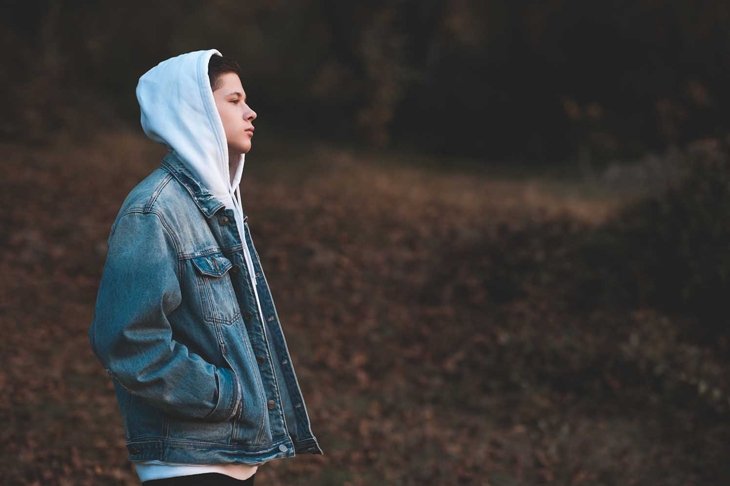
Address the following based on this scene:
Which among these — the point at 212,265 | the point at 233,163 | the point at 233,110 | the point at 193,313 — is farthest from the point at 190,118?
the point at 193,313

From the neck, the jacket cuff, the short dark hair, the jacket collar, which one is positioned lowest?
the jacket cuff

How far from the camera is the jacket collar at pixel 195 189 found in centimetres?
257

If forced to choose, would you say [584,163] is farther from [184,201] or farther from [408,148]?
[184,201]

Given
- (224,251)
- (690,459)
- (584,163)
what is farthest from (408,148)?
(224,251)

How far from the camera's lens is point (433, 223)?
955cm

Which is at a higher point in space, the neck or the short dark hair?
the short dark hair

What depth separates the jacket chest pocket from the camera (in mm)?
2504

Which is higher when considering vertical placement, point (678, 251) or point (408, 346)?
point (678, 251)

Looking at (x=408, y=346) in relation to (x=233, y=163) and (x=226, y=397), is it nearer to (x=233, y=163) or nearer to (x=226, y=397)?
(x=233, y=163)

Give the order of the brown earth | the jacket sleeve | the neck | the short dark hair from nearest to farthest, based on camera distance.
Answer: the jacket sleeve < the short dark hair < the neck < the brown earth

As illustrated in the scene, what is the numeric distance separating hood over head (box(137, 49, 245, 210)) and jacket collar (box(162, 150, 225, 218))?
0.07 ft

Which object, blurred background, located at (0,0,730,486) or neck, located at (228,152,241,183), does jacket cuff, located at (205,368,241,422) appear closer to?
neck, located at (228,152,241,183)

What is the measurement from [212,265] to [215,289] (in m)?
0.07

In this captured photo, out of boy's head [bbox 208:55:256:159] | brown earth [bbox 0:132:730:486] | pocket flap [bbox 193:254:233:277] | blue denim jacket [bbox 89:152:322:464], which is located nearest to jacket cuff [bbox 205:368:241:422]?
blue denim jacket [bbox 89:152:322:464]
